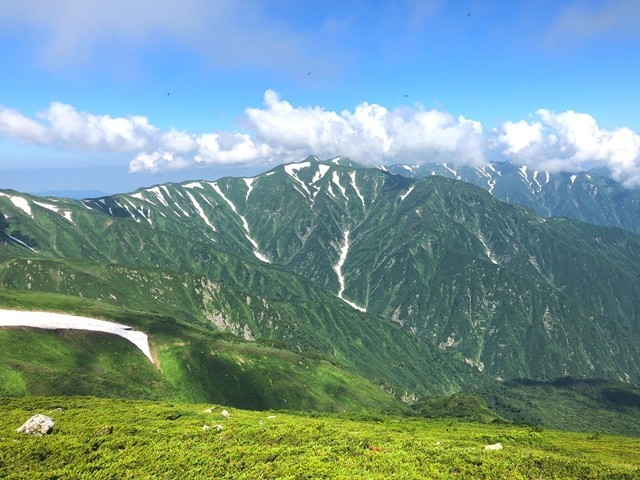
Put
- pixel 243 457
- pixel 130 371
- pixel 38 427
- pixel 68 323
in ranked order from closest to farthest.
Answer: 1. pixel 243 457
2. pixel 38 427
3. pixel 130 371
4. pixel 68 323

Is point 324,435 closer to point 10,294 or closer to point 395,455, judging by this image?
point 395,455

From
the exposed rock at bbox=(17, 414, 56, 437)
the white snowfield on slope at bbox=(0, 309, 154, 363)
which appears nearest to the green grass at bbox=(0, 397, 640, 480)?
the exposed rock at bbox=(17, 414, 56, 437)

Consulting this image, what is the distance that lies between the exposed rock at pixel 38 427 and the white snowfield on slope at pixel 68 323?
13267 centimetres

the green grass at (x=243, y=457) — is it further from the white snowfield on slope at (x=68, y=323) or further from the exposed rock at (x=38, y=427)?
the white snowfield on slope at (x=68, y=323)

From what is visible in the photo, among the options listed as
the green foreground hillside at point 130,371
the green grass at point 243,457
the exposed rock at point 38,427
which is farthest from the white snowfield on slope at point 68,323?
the exposed rock at point 38,427

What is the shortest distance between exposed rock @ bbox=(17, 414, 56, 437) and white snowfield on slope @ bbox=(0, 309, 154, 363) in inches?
5223

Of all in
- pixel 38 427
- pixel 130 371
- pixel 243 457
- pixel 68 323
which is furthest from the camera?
pixel 68 323

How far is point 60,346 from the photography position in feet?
505

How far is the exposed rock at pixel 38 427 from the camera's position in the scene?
155 ft

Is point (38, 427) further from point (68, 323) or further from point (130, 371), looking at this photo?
point (68, 323)

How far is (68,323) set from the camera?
176125 millimetres

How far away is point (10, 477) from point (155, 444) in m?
12.7

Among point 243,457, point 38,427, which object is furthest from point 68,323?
point 243,457

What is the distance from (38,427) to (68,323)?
14915cm
